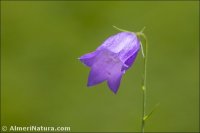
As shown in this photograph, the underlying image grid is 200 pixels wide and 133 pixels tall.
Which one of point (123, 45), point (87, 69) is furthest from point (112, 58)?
point (87, 69)

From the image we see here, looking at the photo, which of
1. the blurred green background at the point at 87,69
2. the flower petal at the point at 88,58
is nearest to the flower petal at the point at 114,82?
the flower petal at the point at 88,58

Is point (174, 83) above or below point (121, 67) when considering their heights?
below

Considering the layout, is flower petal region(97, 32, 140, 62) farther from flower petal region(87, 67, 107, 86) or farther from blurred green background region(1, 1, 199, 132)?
blurred green background region(1, 1, 199, 132)

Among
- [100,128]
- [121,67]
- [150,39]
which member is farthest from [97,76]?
[150,39]

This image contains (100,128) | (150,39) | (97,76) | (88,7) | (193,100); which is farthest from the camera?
(88,7)

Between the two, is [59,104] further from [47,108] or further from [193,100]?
[193,100]

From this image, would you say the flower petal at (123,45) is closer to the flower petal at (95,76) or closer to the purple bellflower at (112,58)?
the purple bellflower at (112,58)

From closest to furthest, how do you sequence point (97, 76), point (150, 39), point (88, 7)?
point (97, 76) → point (150, 39) → point (88, 7)
